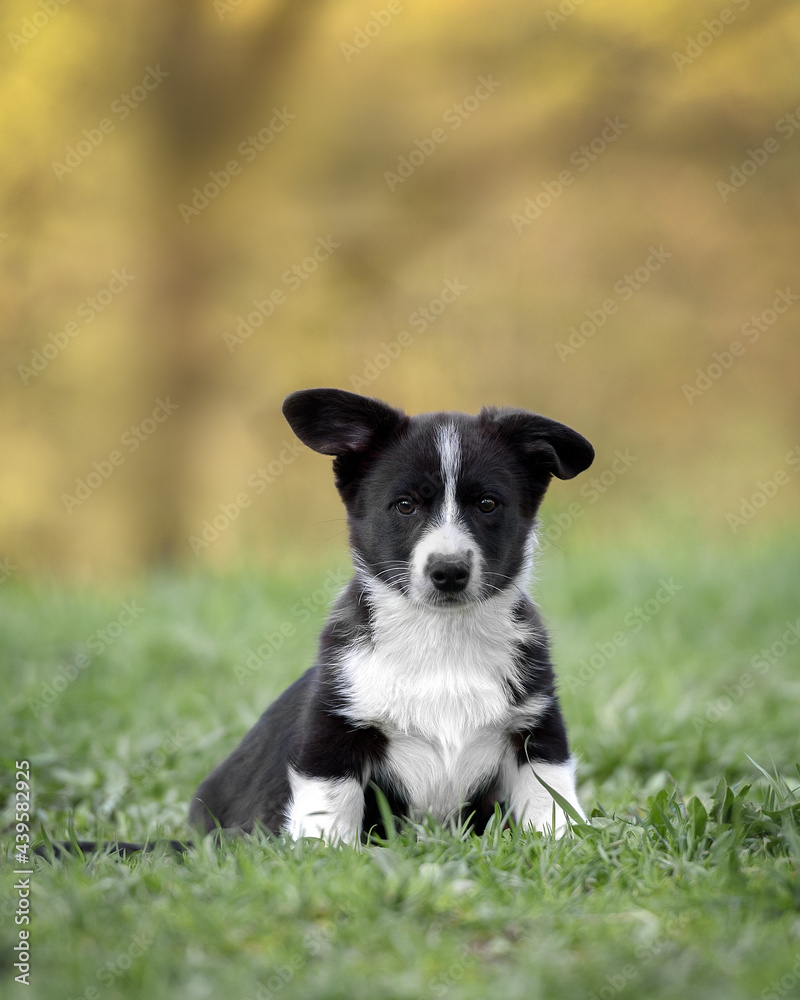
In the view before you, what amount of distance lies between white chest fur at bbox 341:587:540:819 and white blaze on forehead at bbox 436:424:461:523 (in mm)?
334

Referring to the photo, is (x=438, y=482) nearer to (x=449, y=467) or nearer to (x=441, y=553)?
(x=449, y=467)

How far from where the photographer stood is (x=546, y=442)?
3.65 m

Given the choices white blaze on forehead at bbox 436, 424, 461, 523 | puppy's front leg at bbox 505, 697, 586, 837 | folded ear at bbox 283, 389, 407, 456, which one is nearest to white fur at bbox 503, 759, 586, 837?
puppy's front leg at bbox 505, 697, 586, 837

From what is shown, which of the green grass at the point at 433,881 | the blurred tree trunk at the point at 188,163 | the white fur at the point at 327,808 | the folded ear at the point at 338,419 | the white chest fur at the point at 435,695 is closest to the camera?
the green grass at the point at 433,881

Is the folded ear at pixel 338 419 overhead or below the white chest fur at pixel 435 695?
overhead

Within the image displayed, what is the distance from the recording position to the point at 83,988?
226cm

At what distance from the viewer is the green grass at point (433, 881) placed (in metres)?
2.28

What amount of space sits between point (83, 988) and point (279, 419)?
8.80 meters

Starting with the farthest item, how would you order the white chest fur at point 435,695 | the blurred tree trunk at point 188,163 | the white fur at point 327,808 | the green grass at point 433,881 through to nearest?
the blurred tree trunk at point 188,163, the white chest fur at point 435,695, the white fur at point 327,808, the green grass at point 433,881

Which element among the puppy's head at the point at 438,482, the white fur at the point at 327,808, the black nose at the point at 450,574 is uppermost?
the puppy's head at the point at 438,482

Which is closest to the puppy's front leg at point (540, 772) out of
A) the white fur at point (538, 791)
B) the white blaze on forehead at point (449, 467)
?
the white fur at point (538, 791)

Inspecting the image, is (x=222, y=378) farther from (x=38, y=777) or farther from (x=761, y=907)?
(x=761, y=907)

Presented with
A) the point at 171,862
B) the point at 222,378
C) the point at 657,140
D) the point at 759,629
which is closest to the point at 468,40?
the point at 657,140

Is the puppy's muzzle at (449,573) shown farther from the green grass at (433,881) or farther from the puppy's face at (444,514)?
the green grass at (433,881)
